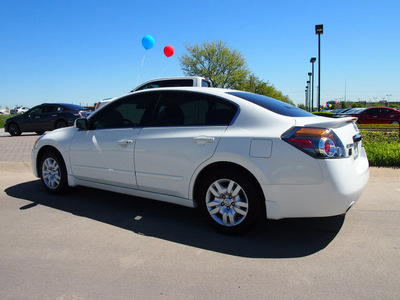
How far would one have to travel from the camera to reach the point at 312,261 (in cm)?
291

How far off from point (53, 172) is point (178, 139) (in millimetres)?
2435

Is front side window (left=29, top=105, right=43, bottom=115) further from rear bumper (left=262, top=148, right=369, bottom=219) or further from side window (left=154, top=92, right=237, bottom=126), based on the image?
rear bumper (left=262, top=148, right=369, bottom=219)

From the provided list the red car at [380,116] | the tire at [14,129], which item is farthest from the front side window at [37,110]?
the red car at [380,116]

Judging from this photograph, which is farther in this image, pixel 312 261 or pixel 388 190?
pixel 388 190

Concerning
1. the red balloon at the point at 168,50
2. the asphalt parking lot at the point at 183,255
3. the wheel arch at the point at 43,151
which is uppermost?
the red balloon at the point at 168,50

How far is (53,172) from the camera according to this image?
4.95 metres

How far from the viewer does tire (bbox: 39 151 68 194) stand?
191 inches

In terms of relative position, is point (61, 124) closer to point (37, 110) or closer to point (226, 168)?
point (37, 110)

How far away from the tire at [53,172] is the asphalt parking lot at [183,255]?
17.2 inches

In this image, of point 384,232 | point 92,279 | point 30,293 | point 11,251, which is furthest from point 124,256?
point 384,232

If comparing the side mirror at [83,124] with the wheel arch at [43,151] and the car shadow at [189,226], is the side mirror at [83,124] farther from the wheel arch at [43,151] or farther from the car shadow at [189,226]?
the car shadow at [189,226]

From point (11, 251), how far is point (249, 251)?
2.31 metres

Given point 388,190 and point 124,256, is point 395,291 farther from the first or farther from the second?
point 388,190

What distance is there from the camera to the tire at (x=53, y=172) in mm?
4852
